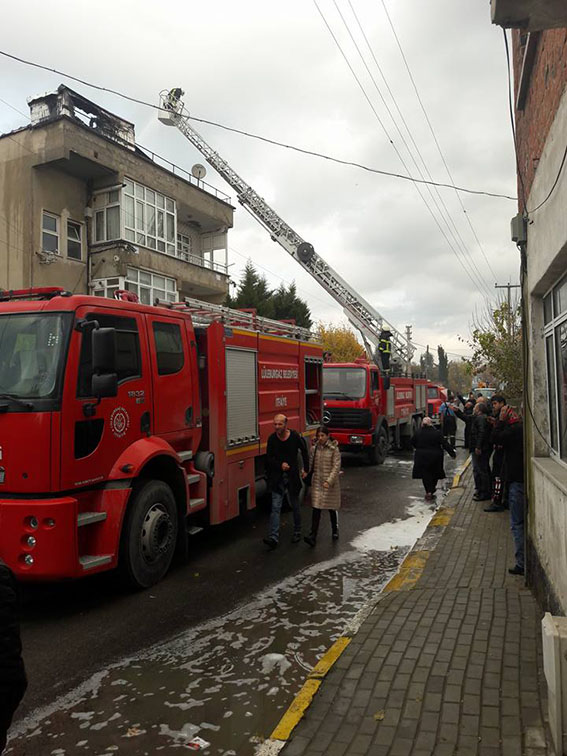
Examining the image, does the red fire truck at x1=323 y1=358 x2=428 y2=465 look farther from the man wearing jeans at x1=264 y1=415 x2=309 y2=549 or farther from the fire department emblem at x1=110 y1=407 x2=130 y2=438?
the fire department emblem at x1=110 y1=407 x2=130 y2=438

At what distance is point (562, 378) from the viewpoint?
14.9 ft

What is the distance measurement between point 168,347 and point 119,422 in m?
1.22

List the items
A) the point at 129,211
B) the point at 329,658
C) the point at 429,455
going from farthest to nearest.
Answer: the point at 129,211
the point at 429,455
the point at 329,658

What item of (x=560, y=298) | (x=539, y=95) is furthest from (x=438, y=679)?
(x=539, y=95)

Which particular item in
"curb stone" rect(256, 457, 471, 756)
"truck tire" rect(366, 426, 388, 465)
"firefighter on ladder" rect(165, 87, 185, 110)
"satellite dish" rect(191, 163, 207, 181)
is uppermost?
"firefighter on ladder" rect(165, 87, 185, 110)

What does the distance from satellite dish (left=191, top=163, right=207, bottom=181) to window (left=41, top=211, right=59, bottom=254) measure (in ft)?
25.1

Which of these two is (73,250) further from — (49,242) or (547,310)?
(547,310)

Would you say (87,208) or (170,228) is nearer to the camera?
(87,208)

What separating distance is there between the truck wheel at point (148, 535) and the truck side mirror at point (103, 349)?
54.3 inches

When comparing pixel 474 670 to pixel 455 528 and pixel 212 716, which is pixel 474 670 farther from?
pixel 455 528

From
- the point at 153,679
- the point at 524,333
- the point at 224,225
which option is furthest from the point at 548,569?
the point at 224,225

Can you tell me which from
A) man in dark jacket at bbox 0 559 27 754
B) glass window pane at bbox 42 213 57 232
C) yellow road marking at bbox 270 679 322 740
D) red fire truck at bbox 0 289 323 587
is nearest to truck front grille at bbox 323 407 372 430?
red fire truck at bbox 0 289 323 587

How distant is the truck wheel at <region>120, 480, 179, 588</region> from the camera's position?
548 centimetres

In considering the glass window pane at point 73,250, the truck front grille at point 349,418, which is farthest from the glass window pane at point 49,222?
the truck front grille at point 349,418
